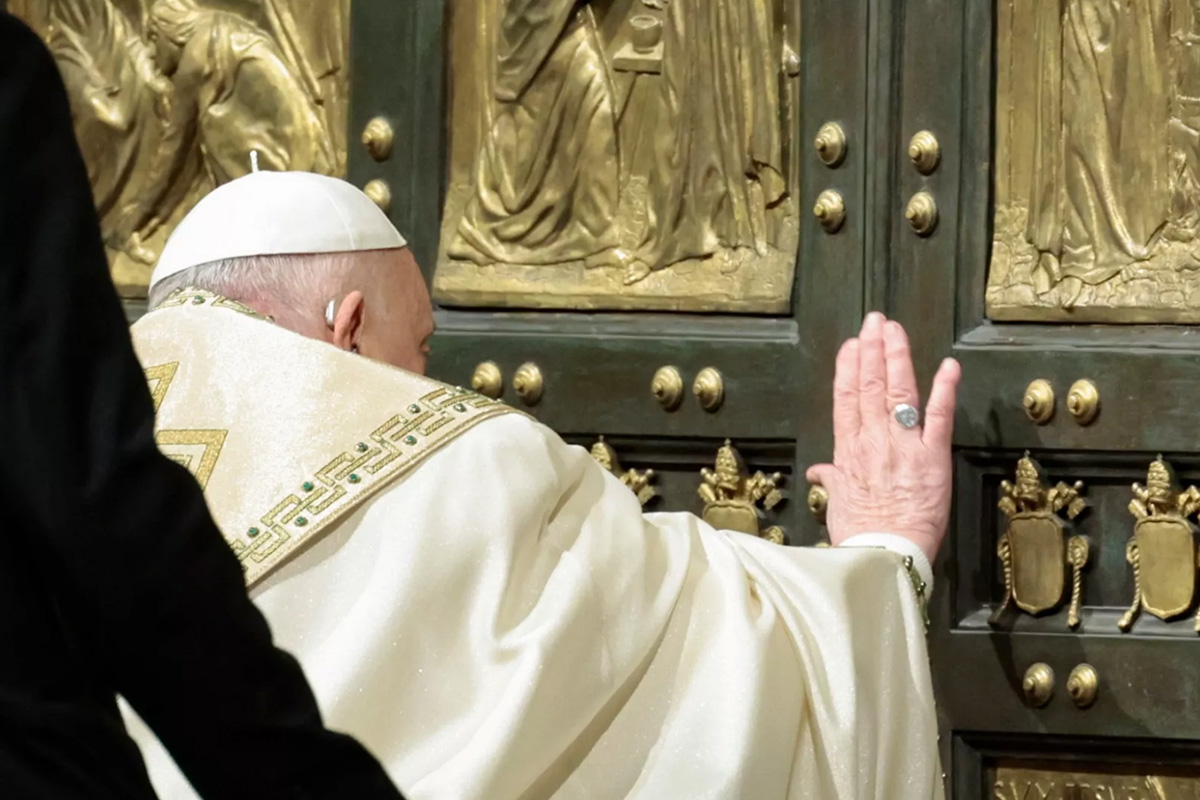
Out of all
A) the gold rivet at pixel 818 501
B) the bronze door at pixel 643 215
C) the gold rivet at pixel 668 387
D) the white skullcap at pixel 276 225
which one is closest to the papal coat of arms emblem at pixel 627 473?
the bronze door at pixel 643 215

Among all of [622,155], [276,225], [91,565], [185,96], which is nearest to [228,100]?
[185,96]

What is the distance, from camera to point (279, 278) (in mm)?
2344

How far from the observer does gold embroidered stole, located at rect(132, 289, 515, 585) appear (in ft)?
6.71

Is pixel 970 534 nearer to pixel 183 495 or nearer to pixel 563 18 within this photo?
pixel 563 18

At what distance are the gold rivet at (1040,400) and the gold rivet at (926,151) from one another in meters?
0.32

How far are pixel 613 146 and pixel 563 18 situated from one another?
19 cm

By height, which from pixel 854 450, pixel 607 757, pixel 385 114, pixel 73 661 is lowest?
pixel 607 757

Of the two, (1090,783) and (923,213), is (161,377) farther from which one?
(1090,783)

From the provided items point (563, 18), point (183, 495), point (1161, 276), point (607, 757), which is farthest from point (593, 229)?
point (183, 495)

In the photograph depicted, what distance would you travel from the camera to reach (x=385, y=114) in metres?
2.98

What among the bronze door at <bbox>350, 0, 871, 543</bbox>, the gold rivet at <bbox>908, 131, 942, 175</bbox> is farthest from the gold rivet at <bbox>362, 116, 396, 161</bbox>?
the gold rivet at <bbox>908, 131, 942, 175</bbox>

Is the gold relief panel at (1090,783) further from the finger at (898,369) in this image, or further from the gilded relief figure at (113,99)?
the gilded relief figure at (113,99)

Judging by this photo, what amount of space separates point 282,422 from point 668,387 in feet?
2.74

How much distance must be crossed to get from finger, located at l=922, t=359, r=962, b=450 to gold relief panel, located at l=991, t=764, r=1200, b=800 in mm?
509
